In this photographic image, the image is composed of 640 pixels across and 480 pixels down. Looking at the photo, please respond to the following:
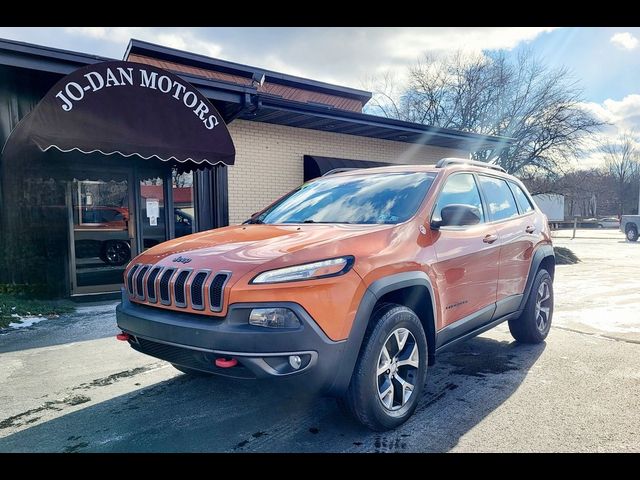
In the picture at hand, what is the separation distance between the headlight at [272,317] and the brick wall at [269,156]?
24.7 ft

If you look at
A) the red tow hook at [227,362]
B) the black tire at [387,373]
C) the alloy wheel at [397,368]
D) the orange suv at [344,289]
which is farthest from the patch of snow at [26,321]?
the alloy wheel at [397,368]

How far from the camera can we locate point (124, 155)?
6.71 metres

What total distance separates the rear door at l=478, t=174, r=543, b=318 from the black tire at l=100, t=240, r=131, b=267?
22.4 feet

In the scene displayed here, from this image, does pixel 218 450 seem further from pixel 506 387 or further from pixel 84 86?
pixel 84 86

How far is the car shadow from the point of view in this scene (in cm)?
291

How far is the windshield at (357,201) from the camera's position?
3.55 meters

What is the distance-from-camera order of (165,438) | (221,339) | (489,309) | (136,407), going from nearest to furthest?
1. (221,339)
2. (165,438)
3. (136,407)
4. (489,309)

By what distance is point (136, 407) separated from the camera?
3.54m

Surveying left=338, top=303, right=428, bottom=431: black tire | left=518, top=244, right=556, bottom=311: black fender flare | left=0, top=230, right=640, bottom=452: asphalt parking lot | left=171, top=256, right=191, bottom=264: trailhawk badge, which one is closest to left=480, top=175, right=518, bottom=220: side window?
left=518, top=244, right=556, bottom=311: black fender flare

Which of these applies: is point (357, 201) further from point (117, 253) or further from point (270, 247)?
point (117, 253)

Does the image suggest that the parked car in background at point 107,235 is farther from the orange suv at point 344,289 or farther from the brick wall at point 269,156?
the orange suv at point 344,289

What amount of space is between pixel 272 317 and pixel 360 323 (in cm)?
54

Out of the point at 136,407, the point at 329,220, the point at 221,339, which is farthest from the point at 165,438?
the point at 329,220
